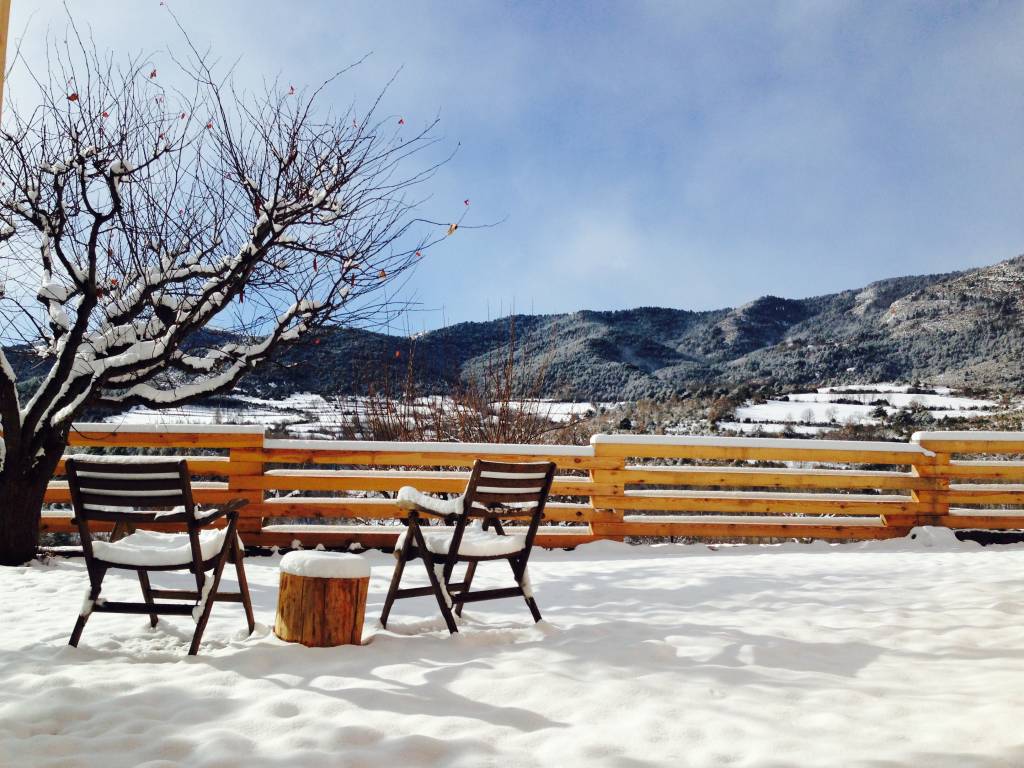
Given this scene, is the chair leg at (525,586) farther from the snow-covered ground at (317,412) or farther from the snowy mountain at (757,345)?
the snow-covered ground at (317,412)

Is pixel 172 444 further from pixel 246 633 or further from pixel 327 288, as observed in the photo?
pixel 246 633

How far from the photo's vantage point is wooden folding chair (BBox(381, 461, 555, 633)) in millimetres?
3734

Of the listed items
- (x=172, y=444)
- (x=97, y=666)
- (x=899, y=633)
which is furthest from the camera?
(x=172, y=444)

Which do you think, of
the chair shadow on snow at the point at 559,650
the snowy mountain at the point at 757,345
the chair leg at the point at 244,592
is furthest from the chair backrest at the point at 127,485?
the snowy mountain at the point at 757,345

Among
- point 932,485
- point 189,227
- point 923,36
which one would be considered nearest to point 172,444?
point 189,227

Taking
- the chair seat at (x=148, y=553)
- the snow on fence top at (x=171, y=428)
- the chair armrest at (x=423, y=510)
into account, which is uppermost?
the snow on fence top at (x=171, y=428)

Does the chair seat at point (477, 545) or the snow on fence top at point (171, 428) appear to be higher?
the snow on fence top at point (171, 428)

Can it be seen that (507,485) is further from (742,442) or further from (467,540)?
(742,442)

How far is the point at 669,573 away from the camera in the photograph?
5723 mm

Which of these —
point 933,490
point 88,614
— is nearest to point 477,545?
point 88,614

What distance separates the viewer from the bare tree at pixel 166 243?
18.6 feet

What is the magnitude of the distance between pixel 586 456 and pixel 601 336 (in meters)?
15.8

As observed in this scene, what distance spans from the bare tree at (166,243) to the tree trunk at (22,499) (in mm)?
10

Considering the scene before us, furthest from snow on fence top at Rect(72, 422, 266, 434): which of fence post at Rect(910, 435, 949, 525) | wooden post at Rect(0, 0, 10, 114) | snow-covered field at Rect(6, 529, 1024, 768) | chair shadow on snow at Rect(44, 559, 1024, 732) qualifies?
fence post at Rect(910, 435, 949, 525)
